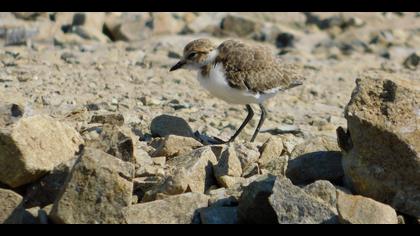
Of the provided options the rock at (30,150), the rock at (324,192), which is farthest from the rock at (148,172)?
the rock at (324,192)

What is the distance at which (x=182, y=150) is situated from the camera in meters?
6.94

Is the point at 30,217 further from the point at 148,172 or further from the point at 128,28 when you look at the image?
the point at 128,28

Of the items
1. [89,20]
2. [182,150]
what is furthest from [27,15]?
[182,150]

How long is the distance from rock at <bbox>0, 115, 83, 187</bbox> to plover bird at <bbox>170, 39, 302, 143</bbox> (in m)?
2.20

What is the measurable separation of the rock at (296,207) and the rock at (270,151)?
4.45 feet

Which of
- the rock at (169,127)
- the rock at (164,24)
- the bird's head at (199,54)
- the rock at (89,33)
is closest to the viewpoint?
the rock at (169,127)

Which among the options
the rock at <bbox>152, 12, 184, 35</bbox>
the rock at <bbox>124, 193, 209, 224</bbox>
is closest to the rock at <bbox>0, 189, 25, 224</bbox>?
the rock at <bbox>124, 193, 209, 224</bbox>

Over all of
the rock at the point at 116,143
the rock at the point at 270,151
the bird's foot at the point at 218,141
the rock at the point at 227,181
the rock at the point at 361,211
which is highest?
the rock at the point at 361,211

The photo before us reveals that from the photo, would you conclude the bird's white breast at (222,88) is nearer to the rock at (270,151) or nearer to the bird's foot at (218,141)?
the bird's foot at (218,141)

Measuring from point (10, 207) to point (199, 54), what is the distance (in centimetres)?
316

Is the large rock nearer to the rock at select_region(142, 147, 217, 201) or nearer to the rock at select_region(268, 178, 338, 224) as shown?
the rock at select_region(142, 147, 217, 201)

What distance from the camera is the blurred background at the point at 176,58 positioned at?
920cm
